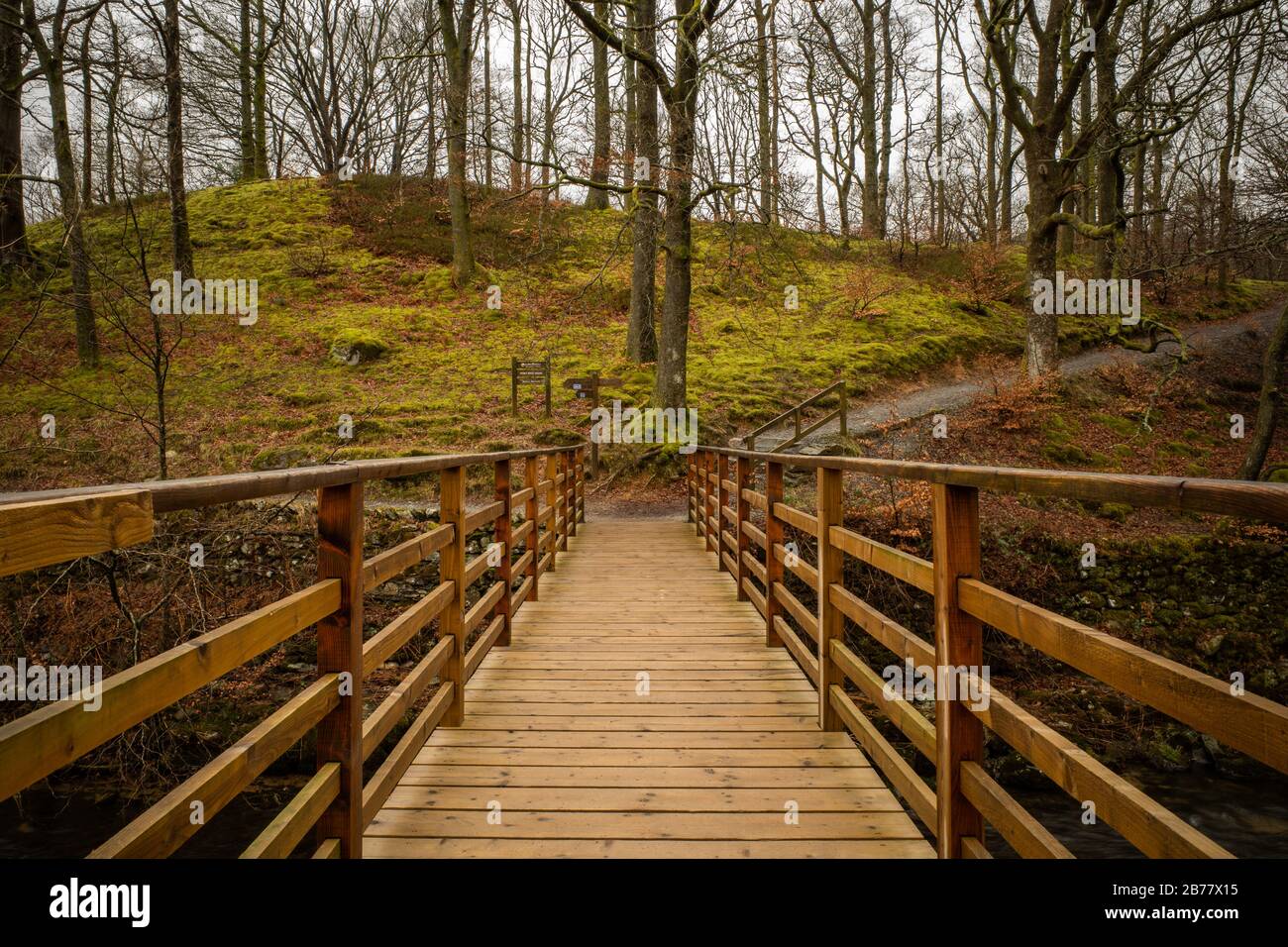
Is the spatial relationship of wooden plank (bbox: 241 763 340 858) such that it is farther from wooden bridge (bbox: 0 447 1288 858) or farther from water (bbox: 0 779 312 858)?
water (bbox: 0 779 312 858)

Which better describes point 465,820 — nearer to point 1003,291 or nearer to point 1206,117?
point 1003,291

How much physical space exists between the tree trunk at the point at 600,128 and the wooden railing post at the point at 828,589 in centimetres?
742

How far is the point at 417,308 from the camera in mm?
16891

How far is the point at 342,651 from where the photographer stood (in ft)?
6.36

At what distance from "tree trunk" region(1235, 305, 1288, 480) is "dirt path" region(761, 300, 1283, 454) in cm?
397

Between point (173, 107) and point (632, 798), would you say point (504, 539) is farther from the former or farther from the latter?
point (173, 107)

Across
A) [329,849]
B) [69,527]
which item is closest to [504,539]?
[329,849]

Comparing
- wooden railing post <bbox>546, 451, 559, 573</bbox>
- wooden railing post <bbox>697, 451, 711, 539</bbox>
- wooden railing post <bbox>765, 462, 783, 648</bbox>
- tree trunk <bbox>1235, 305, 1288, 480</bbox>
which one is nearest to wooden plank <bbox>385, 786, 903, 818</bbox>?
wooden railing post <bbox>765, 462, 783, 648</bbox>

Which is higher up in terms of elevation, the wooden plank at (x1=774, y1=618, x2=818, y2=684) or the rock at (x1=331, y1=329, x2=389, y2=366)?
the rock at (x1=331, y1=329, x2=389, y2=366)

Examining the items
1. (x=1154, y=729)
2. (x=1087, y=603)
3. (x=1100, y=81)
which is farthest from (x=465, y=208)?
(x=1154, y=729)

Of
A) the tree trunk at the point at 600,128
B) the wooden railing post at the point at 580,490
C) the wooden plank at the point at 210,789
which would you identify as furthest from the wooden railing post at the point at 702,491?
the wooden plank at the point at 210,789

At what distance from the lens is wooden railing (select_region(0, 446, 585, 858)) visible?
0.98 m

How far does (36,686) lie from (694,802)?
5.46m

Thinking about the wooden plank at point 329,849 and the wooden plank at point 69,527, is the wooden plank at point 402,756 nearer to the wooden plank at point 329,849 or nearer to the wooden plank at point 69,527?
the wooden plank at point 329,849
